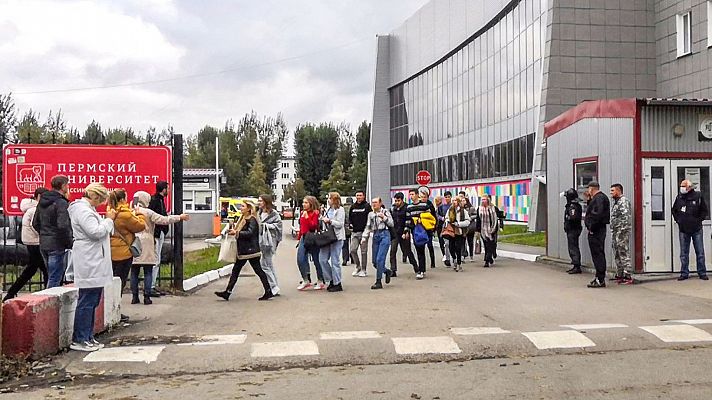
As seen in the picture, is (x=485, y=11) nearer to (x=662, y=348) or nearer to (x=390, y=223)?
(x=390, y=223)

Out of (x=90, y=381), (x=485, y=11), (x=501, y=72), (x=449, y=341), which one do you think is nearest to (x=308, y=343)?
(x=449, y=341)

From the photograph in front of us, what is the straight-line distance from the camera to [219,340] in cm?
906

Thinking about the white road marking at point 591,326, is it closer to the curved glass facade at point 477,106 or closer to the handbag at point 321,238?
the handbag at point 321,238

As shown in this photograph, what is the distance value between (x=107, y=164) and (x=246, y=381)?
7.50m

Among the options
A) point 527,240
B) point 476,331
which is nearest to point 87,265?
point 476,331

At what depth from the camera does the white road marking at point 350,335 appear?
29.8 feet

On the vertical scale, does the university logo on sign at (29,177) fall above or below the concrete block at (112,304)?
above

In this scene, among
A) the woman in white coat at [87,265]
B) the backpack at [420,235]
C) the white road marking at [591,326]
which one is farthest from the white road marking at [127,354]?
the backpack at [420,235]

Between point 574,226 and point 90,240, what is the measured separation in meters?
10.2

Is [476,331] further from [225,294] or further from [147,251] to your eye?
[147,251]

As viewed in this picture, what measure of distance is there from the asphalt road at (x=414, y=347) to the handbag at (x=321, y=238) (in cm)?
93

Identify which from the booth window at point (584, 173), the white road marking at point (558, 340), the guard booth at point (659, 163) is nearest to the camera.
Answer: the white road marking at point (558, 340)

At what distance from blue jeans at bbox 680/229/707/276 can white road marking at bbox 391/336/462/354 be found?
681 cm

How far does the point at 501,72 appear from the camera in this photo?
44375mm
